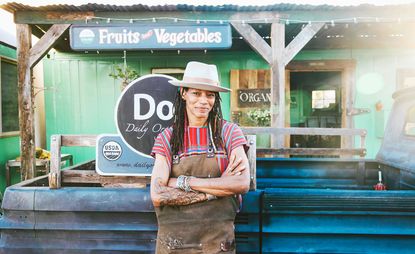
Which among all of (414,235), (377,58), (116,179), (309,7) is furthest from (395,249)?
(377,58)

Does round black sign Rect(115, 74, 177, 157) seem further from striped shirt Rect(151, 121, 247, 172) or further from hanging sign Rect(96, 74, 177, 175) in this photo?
striped shirt Rect(151, 121, 247, 172)

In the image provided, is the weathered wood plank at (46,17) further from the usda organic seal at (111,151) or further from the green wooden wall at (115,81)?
the usda organic seal at (111,151)

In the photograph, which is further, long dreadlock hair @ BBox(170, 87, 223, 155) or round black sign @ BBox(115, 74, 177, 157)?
round black sign @ BBox(115, 74, 177, 157)

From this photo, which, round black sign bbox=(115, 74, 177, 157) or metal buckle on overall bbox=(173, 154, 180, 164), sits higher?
round black sign bbox=(115, 74, 177, 157)

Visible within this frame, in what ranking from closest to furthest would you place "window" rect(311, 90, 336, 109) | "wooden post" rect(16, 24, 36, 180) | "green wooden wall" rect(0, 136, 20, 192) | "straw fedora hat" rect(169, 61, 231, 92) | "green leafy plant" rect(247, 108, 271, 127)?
1. "straw fedora hat" rect(169, 61, 231, 92)
2. "wooden post" rect(16, 24, 36, 180)
3. "green wooden wall" rect(0, 136, 20, 192)
4. "green leafy plant" rect(247, 108, 271, 127)
5. "window" rect(311, 90, 336, 109)

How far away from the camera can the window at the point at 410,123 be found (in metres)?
2.69

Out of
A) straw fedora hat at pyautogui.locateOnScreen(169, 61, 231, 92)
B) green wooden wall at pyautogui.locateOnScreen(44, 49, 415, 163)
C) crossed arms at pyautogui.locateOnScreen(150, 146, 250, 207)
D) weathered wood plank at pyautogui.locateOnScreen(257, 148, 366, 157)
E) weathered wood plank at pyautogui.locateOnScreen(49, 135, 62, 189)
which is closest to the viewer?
crossed arms at pyautogui.locateOnScreen(150, 146, 250, 207)

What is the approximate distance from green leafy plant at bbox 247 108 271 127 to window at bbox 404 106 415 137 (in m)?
4.25

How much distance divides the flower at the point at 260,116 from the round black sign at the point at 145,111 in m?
4.85

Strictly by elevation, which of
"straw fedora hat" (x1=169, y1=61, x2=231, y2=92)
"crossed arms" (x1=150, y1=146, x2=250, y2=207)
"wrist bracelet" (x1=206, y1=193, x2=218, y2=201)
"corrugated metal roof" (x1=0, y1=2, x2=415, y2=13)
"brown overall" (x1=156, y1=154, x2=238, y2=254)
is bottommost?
"brown overall" (x1=156, y1=154, x2=238, y2=254)

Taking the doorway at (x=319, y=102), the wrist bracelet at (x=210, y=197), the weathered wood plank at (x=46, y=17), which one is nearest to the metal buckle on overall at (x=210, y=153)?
the wrist bracelet at (x=210, y=197)

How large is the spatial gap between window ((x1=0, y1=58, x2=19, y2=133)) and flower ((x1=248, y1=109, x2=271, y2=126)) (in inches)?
202

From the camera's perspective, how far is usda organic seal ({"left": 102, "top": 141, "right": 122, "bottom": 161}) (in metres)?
2.31

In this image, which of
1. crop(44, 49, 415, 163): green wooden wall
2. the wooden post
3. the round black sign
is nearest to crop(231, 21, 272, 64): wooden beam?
crop(44, 49, 415, 163): green wooden wall
